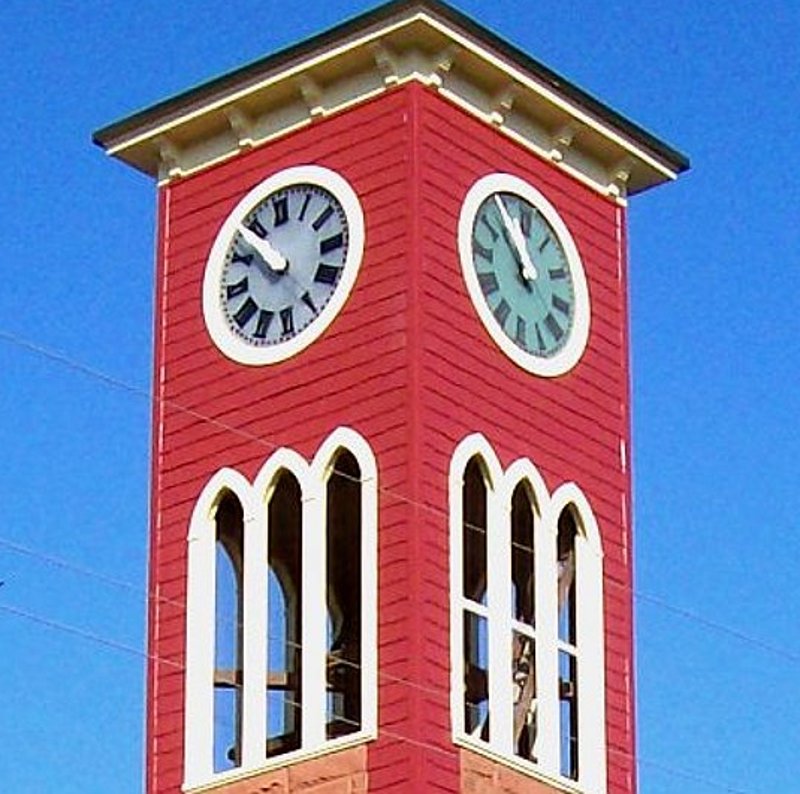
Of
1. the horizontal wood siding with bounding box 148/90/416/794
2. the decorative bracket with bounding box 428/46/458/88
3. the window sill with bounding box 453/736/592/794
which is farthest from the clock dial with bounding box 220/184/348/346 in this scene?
the window sill with bounding box 453/736/592/794

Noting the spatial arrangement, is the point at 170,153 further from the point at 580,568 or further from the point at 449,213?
the point at 580,568

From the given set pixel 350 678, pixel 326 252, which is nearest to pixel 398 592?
pixel 350 678

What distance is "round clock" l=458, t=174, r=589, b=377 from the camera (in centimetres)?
3766

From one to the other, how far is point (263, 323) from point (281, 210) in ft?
3.78

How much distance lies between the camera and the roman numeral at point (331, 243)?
37500 mm

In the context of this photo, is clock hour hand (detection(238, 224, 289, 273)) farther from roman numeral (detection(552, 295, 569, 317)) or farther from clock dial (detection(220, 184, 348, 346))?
roman numeral (detection(552, 295, 569, 317))

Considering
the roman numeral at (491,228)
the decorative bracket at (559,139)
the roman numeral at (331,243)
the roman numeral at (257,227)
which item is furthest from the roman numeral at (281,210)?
the decorative bracket at (559,139)

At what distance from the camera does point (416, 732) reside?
35125mm

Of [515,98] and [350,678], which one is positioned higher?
[515,98]

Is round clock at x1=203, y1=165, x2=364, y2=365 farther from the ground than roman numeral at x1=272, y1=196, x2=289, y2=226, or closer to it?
closer to it

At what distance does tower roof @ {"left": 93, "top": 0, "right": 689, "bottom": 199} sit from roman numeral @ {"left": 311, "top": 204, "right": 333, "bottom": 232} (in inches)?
40.3

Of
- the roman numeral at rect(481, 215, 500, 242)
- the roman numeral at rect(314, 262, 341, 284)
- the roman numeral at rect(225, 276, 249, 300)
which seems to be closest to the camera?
the roman numeral at rect(314, 262, 341, 284)

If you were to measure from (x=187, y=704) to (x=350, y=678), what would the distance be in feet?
5.41

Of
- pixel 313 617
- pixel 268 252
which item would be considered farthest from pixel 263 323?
pixel 313 617
